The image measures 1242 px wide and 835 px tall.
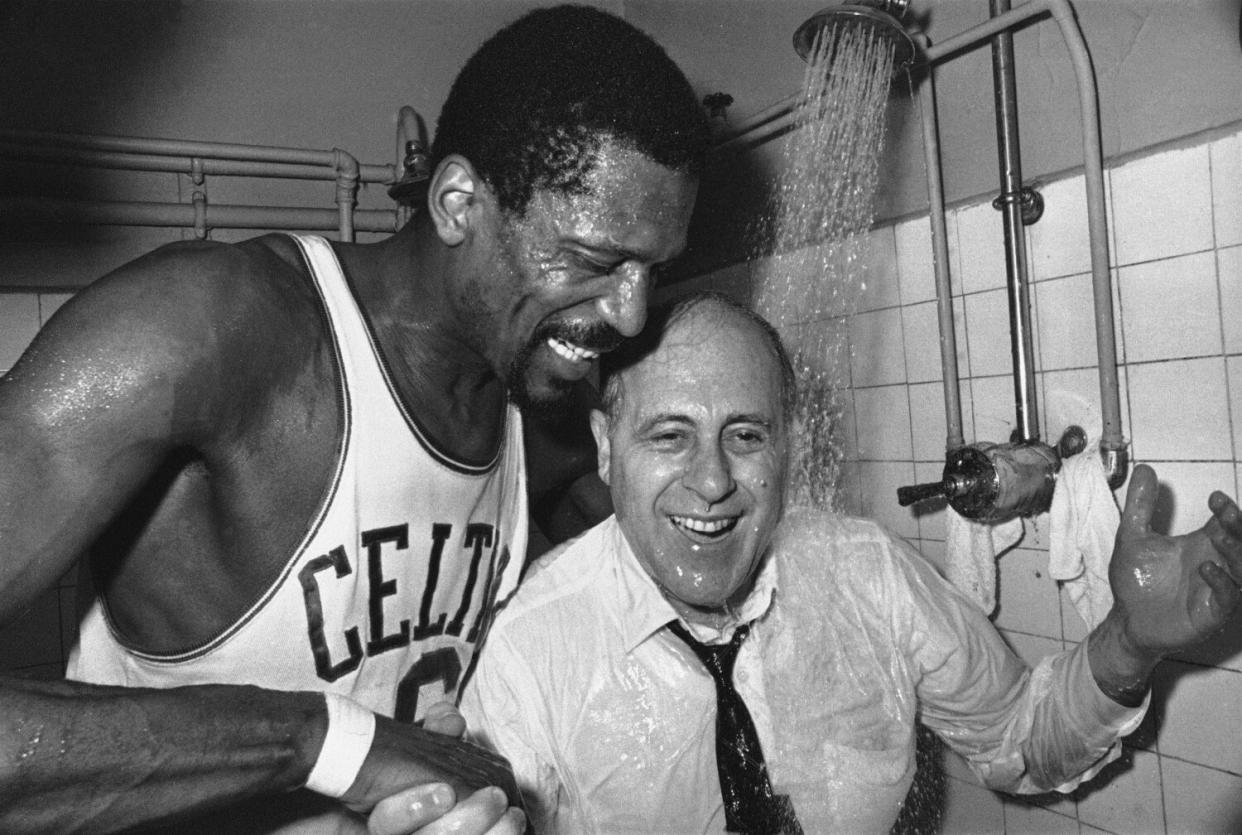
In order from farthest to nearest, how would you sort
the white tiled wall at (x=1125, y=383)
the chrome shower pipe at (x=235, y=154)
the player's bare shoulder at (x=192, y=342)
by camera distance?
the chrome shower pipe at (x=235, y=154) < the white tiled wall at (x=1125, y=383) < the player's bare shoulder at (x=192, y=342)

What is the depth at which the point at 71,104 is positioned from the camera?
9.05ft

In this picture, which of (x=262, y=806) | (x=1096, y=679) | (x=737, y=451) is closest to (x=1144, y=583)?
(x=1096, y=679)

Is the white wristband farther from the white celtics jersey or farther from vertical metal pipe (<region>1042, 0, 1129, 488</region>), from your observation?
vertical metal pipe (<region>1042, 0, 1129, 488</region>)

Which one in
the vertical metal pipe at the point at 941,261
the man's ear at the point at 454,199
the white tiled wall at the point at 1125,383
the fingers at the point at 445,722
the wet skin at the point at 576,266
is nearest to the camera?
the fingers at the point at 445,722

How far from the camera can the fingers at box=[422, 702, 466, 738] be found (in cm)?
125

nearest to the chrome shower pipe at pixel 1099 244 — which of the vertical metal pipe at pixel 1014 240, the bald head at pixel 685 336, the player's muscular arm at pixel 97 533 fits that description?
the vertical metal pipe at pixel 1014 240

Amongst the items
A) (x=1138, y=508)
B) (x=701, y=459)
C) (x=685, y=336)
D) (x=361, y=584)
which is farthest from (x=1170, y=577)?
(x=361, y=584)

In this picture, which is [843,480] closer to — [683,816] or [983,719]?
[983,719]

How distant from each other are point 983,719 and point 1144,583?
493 millimetres

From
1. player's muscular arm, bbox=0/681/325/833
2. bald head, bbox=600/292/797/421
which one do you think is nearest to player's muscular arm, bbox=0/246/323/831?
player's muscular arm, bbox=0/681/325/833

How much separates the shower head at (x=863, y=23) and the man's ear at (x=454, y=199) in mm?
978

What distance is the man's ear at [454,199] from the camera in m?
1.47

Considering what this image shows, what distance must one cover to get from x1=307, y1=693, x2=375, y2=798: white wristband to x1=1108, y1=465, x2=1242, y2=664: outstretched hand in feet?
4.56

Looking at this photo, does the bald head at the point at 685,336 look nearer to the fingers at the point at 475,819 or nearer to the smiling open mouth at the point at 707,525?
the smiling open mouth at the point at 707,525
